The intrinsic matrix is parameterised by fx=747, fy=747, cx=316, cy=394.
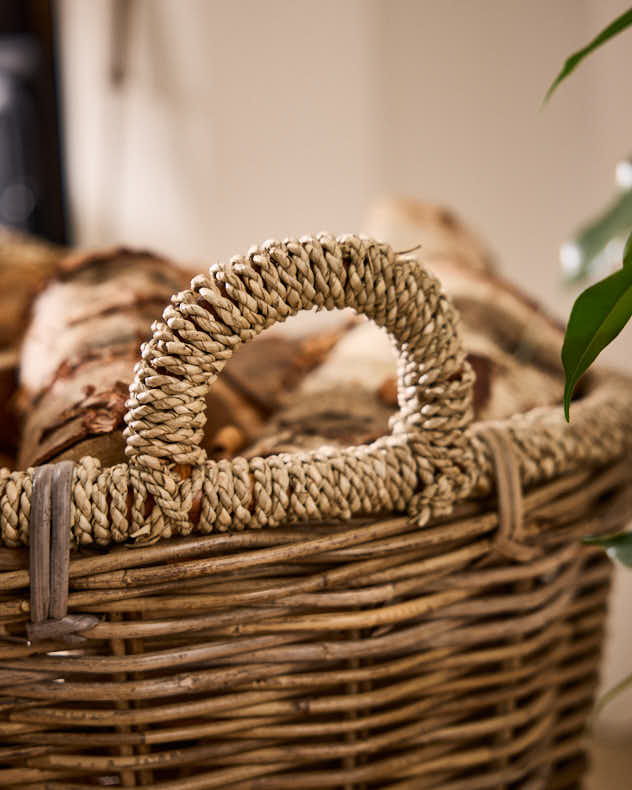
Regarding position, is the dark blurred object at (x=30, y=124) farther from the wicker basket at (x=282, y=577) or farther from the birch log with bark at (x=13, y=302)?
the wicker basket at (x=282, y=577)

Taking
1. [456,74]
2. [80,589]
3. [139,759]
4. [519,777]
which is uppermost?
[456,74]

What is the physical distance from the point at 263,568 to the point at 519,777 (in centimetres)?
29

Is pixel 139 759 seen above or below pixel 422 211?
below

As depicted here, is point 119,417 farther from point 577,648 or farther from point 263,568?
point 577,648

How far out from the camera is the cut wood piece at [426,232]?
34.3 inches

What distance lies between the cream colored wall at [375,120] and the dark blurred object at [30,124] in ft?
1.58

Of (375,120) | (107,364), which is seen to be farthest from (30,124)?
(107,364)

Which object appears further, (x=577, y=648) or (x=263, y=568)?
(x=577, y=648)

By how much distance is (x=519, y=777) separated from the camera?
0.56m

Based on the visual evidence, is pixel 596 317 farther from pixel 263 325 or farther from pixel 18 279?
pixel 18 279

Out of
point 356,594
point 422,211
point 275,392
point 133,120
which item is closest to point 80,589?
point 356,594

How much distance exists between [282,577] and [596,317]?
0.23 meters

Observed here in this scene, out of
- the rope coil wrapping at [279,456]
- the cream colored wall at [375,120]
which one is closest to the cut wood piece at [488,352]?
the rope coil wrapping at [279,456]

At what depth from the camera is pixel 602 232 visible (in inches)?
25.2
